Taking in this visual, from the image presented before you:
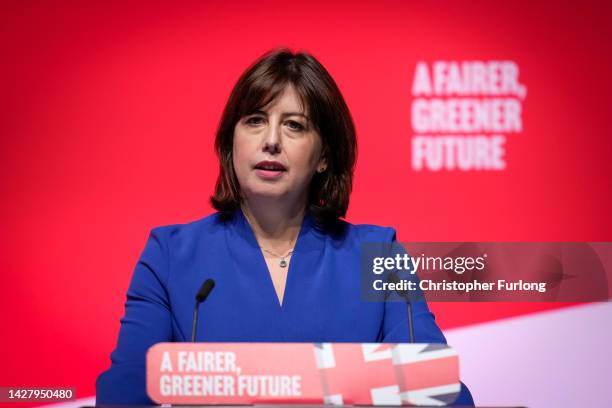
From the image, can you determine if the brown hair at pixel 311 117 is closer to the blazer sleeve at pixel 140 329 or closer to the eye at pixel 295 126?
the eye at pixel 295 126

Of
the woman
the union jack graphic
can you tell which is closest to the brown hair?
the woman

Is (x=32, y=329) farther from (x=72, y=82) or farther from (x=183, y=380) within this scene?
(x=183, y=380)

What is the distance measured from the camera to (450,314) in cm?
274

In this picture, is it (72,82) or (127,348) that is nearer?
(127,348)

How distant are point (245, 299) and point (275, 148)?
1.11 ft

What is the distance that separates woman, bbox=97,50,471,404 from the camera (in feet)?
5.47

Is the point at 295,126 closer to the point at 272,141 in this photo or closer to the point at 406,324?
the point at 272,141

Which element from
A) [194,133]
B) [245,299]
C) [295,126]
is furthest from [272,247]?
[194,133]

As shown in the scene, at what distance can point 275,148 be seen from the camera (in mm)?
1729

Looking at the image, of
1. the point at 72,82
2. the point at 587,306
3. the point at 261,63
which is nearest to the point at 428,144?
the point at 587,306

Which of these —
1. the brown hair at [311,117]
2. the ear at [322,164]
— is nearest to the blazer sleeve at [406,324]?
the brown hair at [311,117]

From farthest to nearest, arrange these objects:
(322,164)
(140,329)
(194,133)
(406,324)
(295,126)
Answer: (194,133), (322,164), (295,126), (406,324), (140,329)

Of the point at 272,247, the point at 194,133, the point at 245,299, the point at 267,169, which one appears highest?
the point at 194,133

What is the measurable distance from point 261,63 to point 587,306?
158cm
